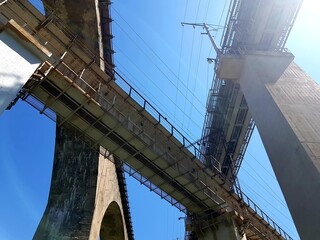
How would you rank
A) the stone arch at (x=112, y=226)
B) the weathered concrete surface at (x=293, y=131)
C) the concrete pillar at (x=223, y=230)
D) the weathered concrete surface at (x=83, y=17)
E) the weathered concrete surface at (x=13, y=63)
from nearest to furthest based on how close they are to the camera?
the weathered concrete surface at (x=13, y=63), the weathered concrete surface at (x=293, y=131), the concrete pillar at (x=223, y=230), the weathered concrete surface at (x=83, y=17), the stone arch at (x=112, y=226)

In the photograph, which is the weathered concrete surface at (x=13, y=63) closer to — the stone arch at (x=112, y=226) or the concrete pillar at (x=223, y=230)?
the concrete pillar at (x=223, y=230)

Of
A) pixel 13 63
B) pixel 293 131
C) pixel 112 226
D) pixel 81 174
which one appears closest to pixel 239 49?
pixel 293 131

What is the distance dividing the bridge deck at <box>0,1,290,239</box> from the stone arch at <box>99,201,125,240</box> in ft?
18.7

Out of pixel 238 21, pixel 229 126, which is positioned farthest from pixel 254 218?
pixel 238 21

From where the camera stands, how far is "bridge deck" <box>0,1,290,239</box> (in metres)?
8.37

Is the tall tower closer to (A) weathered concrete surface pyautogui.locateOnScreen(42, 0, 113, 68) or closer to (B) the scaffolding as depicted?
(A) weathered concrete surface pyautogui.locateOnScreen(42, 0, 113, 68)

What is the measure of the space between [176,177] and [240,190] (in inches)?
259

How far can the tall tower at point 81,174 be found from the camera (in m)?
11.4

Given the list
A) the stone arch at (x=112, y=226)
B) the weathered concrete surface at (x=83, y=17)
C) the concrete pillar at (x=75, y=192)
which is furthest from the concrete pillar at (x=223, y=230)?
the weathered concrete surface at (x=83, y=17)

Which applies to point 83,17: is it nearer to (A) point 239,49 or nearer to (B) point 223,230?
(A) point 239,49

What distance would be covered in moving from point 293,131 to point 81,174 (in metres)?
9.20

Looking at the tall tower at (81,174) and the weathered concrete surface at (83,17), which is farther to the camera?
the weathered concrete surface at (83,17)

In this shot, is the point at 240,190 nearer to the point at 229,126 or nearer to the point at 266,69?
the point at 229,126

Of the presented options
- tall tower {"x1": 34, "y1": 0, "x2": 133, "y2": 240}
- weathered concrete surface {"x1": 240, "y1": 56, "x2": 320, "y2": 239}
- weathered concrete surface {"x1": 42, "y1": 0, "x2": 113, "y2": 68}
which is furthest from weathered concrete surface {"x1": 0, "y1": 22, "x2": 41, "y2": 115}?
weathered concrete surface {"x1": 42, "y1": 0, "x2": 113, "y2": 68}
